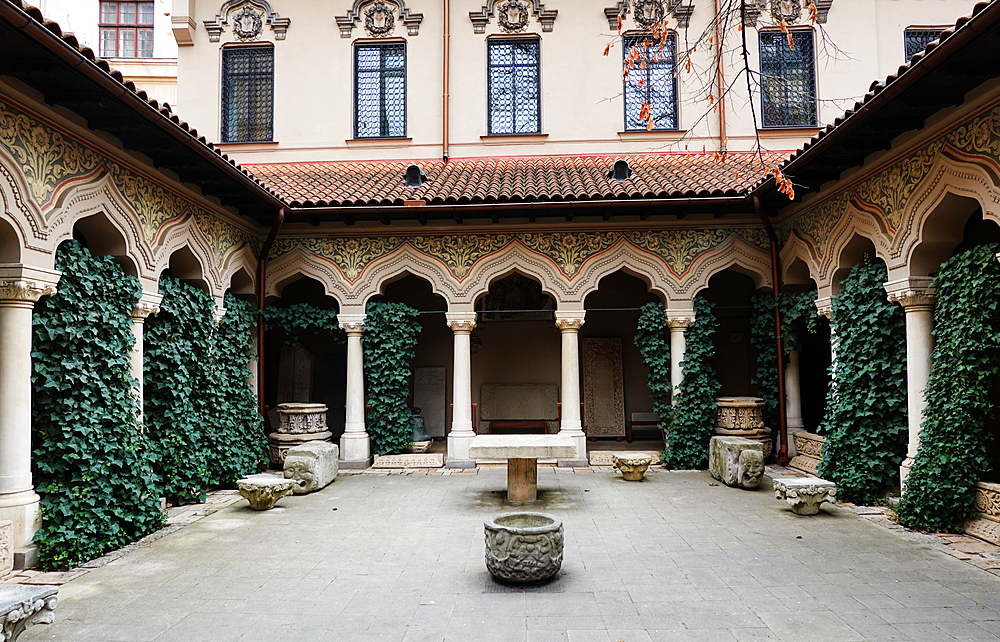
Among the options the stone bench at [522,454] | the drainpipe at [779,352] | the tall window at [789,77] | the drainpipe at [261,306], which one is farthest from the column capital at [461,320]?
the tall window at [789,77]

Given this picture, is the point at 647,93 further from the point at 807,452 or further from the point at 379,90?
the point at 807,452

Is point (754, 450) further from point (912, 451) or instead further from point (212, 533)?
point (212, 533)

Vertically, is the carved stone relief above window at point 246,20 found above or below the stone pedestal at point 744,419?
above

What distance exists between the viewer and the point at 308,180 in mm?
11289

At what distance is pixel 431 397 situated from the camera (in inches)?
518

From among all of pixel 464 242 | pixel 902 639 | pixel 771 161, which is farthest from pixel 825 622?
pixel 771 161

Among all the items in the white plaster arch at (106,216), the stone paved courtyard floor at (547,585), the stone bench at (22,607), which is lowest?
the stone paved courtyard floor at (547,585)

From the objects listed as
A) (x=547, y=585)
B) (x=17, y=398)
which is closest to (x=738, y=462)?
(x=547, y=585)

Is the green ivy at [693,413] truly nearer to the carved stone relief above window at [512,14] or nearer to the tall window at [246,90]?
the carved stone relief above window at [512,14]

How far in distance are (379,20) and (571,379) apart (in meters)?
8.29

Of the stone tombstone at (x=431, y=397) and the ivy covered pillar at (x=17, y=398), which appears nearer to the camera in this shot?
the ivy covered pillar at (x=17, y=398)

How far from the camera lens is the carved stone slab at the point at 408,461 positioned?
1040 centimetres

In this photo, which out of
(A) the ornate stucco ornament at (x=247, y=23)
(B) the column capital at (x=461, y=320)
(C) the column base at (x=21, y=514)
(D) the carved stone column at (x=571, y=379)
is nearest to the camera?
(C) the column base at (x=21, y=514)

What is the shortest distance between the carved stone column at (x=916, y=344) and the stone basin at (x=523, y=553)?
4.43 m
